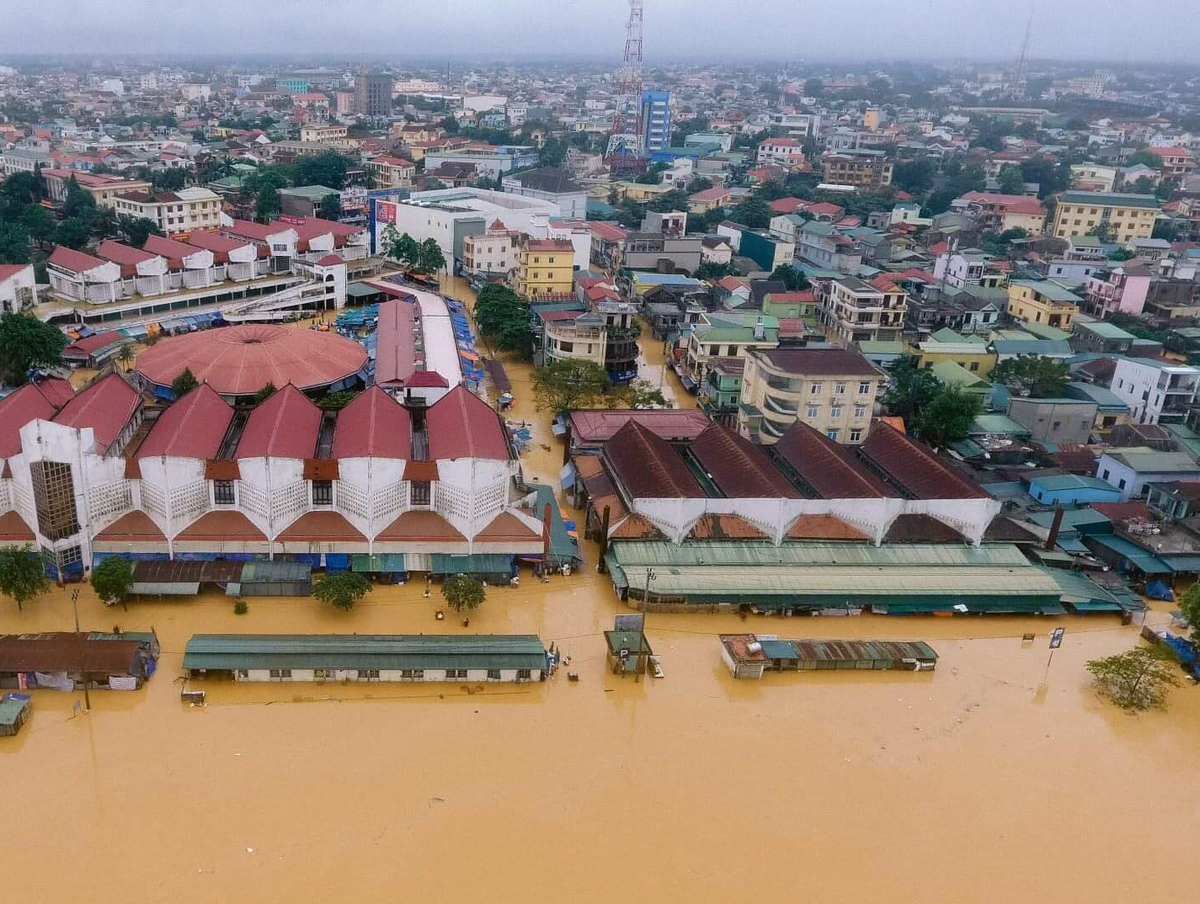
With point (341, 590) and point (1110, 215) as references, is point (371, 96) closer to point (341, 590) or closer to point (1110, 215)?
point (1110, 215)

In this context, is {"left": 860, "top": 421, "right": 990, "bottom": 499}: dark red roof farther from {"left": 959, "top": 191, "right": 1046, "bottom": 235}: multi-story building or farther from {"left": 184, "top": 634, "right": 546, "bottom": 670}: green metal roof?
{"left": 959, "top": 191, "right": 1046, "bottom": 235}: multi-story building

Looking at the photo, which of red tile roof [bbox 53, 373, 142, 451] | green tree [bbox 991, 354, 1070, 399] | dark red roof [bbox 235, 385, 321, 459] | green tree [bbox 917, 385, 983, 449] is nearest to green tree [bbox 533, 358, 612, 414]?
dark red roof [bbox 235, 385, 321, 459]

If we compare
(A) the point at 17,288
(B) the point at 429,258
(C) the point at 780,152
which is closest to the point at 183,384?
(A) the point at 17,288

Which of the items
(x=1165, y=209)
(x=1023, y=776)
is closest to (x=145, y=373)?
(x=1023, y=776)

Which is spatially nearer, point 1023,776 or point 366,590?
point 1023,776

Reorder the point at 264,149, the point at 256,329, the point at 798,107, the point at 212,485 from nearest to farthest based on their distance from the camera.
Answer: the point at 212,485 → the point at 256,329 → the point at 264,149 → the point at 798,107

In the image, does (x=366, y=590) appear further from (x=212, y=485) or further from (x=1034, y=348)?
(x=1034, y=348)

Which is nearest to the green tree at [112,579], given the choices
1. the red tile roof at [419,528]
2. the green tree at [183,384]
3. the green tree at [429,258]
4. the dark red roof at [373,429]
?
the dark red roof at [373,429]

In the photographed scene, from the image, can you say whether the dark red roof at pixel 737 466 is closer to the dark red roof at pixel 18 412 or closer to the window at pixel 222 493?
the window at pixel 222 493
